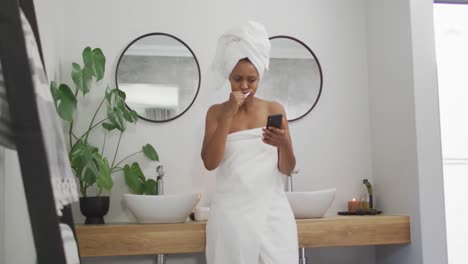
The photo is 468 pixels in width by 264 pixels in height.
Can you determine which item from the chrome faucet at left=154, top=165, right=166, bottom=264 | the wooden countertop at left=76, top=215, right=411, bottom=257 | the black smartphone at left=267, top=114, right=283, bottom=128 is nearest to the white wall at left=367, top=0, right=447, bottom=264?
the wooden countertop at left=76, top=215, right=411, bottom=257

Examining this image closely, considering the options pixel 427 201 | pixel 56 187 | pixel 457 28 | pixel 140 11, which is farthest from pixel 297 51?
pixel 56 187

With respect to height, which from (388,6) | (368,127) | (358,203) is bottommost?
(358,203)

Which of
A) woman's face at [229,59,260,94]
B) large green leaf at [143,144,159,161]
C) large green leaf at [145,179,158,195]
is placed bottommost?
large green leaf at [145,179,158,195]

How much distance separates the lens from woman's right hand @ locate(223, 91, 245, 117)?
2.21 meters

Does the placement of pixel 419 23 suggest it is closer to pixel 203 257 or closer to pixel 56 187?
→ pixel 203 257

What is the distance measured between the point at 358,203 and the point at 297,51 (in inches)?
39.0

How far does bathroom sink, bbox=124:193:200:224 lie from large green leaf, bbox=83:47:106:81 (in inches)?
26.1

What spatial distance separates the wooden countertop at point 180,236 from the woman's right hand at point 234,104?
0.66m

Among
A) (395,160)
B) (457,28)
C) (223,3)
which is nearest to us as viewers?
(395,160)

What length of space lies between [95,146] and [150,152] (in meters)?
0.36

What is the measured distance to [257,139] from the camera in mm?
2229

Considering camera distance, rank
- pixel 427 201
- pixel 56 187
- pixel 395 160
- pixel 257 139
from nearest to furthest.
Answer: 1. pixel 56 187
2. pixel 257 139
3. pixel 427 201
4. pixel 395 160

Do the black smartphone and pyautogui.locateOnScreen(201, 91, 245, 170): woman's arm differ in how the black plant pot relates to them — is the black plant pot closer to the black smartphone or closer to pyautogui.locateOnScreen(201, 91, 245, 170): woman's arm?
pyautogui.locateOnScreen(201, 91, 245, 170): woman's arm

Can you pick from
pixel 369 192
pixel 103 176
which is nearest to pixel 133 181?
pixel 103 176
